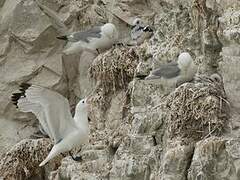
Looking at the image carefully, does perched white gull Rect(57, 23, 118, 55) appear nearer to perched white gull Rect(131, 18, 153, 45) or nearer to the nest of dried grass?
perched white gull Rect(131, 18, 153, 45)

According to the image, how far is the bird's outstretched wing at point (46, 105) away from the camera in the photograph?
7246 millimetres

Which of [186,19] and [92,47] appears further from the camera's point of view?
[92,47]

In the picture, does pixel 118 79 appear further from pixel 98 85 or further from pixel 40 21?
pixel 40 21

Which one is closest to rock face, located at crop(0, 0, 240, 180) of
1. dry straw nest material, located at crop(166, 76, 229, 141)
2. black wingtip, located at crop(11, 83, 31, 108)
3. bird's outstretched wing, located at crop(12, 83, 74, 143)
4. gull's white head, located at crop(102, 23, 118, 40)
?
dry straw nest material, located at crop(166, 76, 229, 141)

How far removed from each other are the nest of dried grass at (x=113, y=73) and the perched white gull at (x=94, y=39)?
1.10 ft

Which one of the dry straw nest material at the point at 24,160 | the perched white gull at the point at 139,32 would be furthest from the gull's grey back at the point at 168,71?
the dry straw nest material at the point at 24,160

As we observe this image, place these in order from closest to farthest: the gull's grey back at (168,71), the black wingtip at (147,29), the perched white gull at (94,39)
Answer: the gull's grey back at (168,71) < the black wingtip at (147,29) < the perched white gull at (94,39)

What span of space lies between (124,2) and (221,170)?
4052 mm

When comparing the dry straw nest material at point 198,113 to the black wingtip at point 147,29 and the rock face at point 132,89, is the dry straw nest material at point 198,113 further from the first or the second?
the black wingtip at point 147,29

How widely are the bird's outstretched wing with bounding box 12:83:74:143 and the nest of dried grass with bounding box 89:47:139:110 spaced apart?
4.72 ft

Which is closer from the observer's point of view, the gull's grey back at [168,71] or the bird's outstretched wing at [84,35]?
the gull's grey back at [168,71]

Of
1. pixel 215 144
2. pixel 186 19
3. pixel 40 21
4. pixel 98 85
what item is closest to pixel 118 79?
pixel 98 85

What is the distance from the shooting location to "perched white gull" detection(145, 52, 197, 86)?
7.77m

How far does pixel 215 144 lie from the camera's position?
6520 mm
